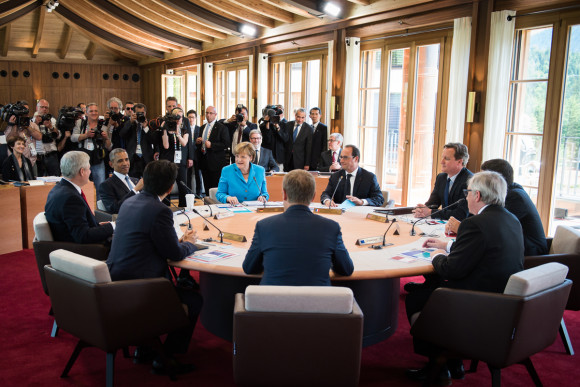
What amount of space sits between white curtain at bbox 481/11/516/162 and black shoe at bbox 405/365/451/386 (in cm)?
352

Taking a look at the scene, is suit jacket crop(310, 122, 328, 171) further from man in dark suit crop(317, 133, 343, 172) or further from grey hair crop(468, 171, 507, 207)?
grey hair crop(468, 171, 507, 207)

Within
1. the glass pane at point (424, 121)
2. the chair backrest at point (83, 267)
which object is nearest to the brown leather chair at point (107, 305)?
the chair backrest at point (83, 267)

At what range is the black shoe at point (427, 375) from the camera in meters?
2.75

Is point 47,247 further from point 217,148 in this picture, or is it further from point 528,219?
point 217,148

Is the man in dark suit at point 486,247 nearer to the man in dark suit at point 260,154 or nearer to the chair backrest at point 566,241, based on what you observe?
the chair backrest at point 566,241

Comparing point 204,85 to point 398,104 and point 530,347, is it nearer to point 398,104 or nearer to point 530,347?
point 398,104

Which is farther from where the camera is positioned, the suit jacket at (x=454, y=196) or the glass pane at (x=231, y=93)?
the glass pane at (x=231, y=93)

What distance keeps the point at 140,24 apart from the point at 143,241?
982 centimetres

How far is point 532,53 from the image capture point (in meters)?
5.55

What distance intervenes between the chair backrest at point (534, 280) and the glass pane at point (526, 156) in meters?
3.54

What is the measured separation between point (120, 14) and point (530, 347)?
10866 mm

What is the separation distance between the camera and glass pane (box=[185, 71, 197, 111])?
43.2 feet

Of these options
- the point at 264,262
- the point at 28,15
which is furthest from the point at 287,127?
the point at 28,15

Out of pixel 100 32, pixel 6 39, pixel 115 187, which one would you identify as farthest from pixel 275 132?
pixel 6 39
